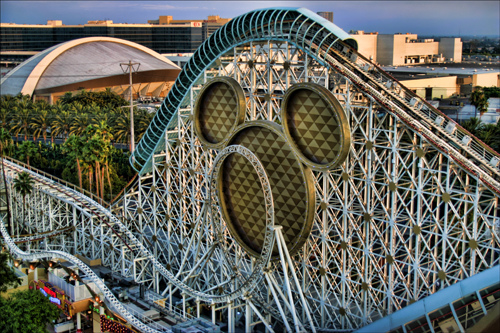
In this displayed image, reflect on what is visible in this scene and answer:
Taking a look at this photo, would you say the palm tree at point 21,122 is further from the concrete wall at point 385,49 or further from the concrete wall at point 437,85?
the concrete wall at point 385,49

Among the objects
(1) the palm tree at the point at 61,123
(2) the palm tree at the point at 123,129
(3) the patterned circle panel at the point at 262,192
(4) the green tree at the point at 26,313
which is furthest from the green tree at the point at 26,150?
(3) the patterned circle panel at the point at 262,192

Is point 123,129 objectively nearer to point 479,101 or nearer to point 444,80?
point 444,80

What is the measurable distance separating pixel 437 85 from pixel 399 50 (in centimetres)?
3226

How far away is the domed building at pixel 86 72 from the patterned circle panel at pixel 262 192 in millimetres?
101233

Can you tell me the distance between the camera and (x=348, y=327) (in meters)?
32.2

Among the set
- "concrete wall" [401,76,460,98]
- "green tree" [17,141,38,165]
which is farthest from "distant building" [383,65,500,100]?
"green tree" [17,141,38,165]

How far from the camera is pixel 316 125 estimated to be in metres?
32.1

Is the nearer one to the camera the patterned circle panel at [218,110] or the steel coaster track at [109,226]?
the steel coaster track at [109,226]

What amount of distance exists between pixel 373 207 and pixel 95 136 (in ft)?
123

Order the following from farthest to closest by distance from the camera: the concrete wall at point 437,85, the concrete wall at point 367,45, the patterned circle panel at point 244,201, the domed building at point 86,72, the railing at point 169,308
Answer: the domed building at point 86,72 < the concrete wall at point 367,45 < the concrete wall at point 437,85 < the railing at point 169,308 < the patterned circle panel at point 244,201

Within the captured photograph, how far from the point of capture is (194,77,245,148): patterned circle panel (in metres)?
36.8

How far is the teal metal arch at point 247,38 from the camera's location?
32812mm

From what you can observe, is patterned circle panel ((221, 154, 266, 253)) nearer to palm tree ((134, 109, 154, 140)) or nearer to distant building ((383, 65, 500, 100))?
distant building ((383, 65, 500, 100))

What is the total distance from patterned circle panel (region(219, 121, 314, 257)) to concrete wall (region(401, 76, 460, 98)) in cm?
4731
